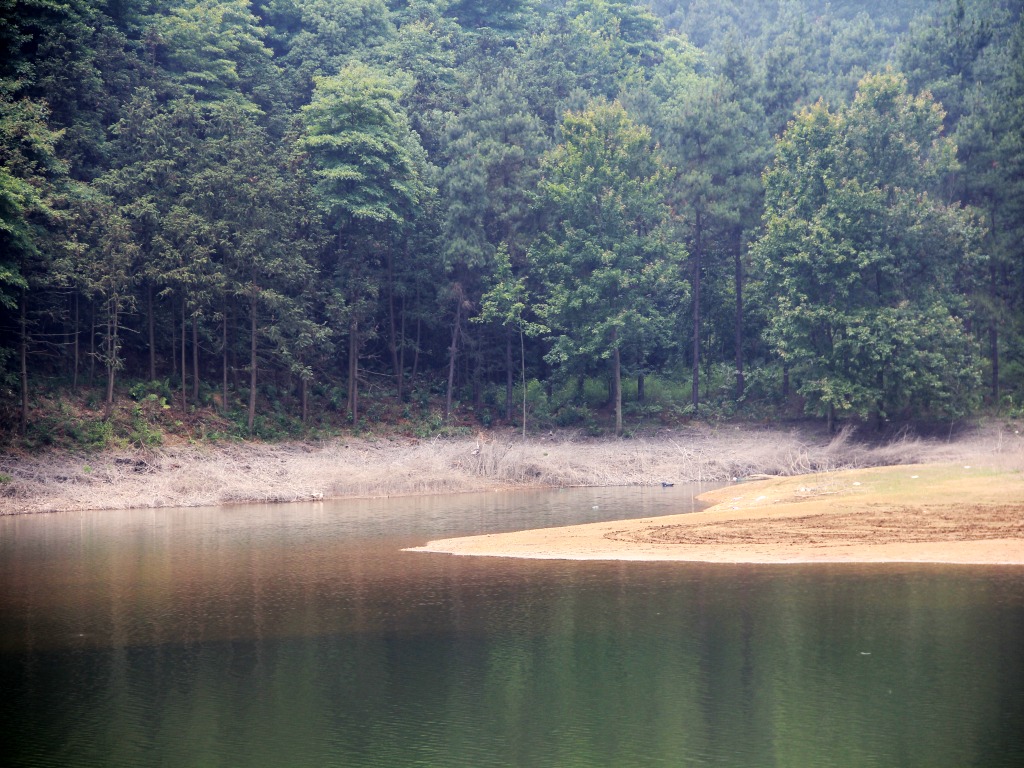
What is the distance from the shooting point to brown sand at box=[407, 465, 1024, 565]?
97.1ft

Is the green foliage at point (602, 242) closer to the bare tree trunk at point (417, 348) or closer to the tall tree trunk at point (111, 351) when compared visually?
the bare tree trunk at point (417, 348)

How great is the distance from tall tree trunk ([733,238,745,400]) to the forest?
0.78 ft

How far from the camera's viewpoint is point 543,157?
6719 cm

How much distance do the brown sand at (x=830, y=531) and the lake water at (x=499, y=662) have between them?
1.45 m

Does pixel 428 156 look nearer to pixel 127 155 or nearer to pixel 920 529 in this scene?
pixel 127 155

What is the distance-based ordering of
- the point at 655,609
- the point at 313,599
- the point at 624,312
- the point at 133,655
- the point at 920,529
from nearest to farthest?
1. the point at 133,655
2. the point at 655,609
3. the point at 313,599
4. the point at 920,529
5. the point at 624,312

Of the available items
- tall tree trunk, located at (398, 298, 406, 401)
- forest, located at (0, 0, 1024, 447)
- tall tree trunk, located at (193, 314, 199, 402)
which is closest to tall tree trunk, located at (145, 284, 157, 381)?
forest, located at (0, 0, 1024, 447)

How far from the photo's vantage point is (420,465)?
52.2 meters

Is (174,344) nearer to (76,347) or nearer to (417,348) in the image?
(76,347)

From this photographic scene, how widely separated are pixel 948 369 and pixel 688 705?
146ft

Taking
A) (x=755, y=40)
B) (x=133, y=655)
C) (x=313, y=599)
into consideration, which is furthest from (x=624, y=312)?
(x=755, y=40)

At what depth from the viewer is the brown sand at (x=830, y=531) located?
97.1 feet

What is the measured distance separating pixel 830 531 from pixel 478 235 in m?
37.7

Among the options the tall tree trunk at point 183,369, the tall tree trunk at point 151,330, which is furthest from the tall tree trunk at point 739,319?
the tall tree trunk at point 151,330
